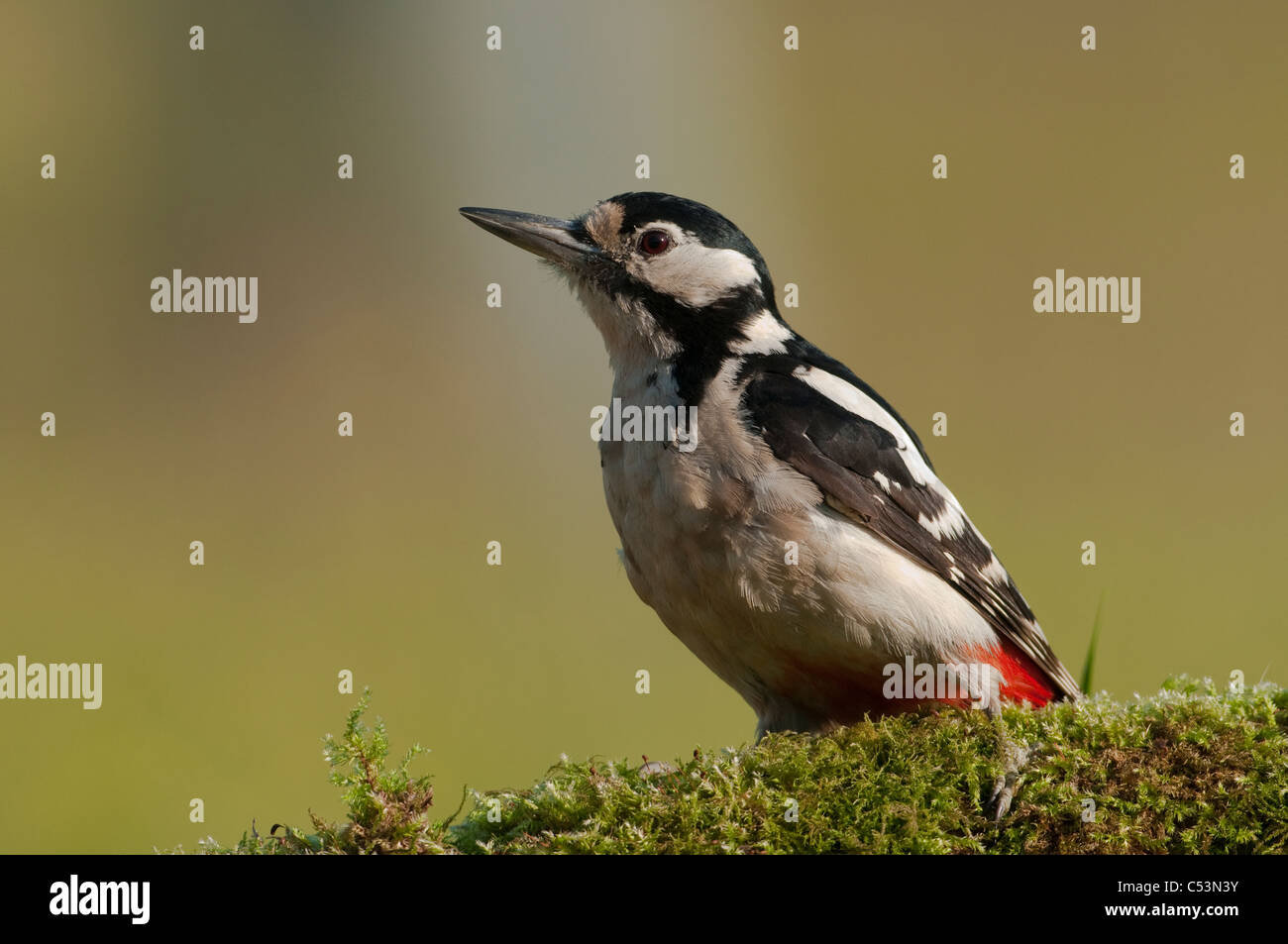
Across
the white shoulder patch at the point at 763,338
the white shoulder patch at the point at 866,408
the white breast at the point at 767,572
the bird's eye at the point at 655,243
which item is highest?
the bird's eye at the point at 655,243

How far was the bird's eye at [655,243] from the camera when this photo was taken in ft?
14.6

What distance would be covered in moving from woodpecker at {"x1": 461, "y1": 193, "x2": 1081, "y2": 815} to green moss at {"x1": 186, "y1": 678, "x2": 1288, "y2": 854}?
22.6 inches

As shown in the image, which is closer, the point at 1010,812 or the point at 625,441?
the point at 1010,812

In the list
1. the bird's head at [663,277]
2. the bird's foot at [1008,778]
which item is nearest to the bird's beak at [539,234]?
the bird's head at [663,277]

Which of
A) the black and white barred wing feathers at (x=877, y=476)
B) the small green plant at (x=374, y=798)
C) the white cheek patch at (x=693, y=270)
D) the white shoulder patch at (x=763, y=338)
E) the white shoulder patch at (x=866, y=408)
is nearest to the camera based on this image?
the small green plant at (x=374, y=798)

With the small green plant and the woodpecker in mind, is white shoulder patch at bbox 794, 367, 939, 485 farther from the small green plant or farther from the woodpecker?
the small green plant

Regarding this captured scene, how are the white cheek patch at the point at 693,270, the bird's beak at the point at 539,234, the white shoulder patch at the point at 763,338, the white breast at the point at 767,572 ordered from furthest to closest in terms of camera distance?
the bird's beak at the point at 539,234, the white cheek patch at the point at 693,270, the white shoulder patch at the point at 763,338, the white breast at the point at 767,572

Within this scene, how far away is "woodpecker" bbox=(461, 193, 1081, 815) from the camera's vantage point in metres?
3.72

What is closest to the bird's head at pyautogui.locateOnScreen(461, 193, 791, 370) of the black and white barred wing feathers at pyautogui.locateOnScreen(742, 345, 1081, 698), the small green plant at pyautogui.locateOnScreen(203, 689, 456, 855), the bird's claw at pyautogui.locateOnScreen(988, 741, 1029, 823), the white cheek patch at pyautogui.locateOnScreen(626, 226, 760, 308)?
the white cheek patch at pyautogui.locateOnScreen(626, 226, 760, 308)

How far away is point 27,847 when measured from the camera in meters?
7.94

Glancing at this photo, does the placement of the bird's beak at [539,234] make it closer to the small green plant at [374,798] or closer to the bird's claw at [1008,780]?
the small green plant at [374,798]
